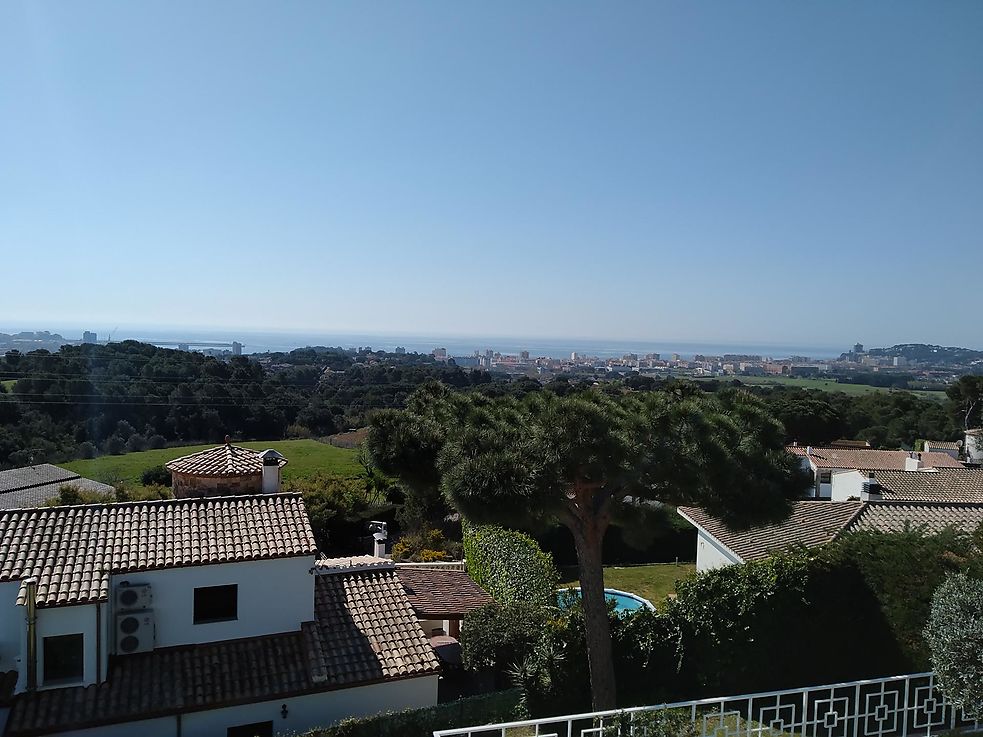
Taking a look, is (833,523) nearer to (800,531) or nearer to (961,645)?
(800,531)

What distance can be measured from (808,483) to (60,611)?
10.9 m

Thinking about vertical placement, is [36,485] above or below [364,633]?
below

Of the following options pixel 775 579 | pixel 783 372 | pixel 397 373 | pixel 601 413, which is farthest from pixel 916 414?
pixel 783 372

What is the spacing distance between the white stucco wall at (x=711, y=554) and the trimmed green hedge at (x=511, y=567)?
4.66m

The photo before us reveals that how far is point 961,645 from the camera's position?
21.2ft

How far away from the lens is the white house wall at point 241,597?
10891 mm

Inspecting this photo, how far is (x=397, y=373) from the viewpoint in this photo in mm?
67750

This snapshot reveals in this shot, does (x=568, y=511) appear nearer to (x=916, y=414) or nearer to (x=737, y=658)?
(x=737, y=658)

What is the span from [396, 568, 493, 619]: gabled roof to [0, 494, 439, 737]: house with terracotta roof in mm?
2227

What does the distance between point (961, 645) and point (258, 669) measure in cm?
959

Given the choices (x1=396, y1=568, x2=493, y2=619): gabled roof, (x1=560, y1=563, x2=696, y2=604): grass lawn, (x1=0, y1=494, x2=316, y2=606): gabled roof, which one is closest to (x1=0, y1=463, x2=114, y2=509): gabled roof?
(x1=0, y1=494, x2=316, y2=606): gabled roof

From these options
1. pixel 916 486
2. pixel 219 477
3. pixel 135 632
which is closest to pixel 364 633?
pixel 135 632

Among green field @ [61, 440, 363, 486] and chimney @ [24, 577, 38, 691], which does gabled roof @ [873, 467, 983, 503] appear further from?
green field @ [61, 440, 363, 486]

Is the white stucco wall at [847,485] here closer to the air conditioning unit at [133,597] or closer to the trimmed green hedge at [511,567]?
the trimmed green hedge at [511,567]
